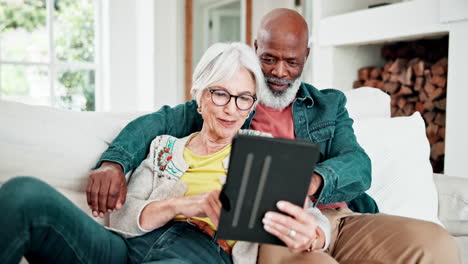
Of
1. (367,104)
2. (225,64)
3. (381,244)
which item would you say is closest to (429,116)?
(367,104)

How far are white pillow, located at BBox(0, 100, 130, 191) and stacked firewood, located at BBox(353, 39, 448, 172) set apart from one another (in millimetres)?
2225

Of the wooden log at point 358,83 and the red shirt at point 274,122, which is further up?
the wooden log at point 358,83

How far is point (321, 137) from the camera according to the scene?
5.43 ft

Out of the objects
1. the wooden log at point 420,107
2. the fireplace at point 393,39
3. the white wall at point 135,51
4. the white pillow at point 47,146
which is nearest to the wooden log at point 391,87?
the fireplace at point 393,39

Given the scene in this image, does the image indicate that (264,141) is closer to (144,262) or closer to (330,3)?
(144,262)

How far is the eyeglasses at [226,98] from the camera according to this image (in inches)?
56.5

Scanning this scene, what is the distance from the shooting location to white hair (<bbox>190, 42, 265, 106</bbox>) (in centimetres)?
143

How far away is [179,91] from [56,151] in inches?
110

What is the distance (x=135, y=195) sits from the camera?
55.7 inches

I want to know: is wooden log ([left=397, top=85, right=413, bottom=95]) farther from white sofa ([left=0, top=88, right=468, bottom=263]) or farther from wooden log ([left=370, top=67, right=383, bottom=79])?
white sofa ([left=0, top=88, right=468, bottom=263])

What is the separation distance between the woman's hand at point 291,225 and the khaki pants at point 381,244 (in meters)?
0.19

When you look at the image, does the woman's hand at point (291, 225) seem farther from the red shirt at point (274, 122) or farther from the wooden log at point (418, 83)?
the wooden log at point (418, 83)

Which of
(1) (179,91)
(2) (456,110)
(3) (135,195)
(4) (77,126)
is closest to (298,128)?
(3) (135,195)

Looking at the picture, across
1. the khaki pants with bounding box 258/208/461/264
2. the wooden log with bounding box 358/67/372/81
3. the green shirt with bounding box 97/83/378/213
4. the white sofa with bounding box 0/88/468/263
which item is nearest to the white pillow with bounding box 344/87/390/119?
the white sofa with bounding box 0/88/468/263
